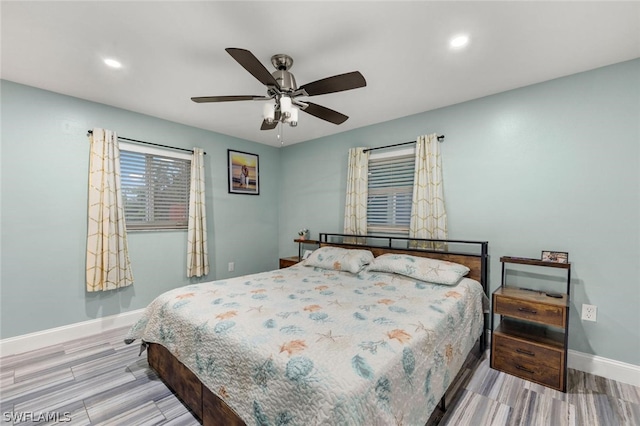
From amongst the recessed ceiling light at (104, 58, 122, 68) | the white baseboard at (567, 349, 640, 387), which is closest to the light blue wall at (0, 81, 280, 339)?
the recessed ceiling light at (104, 58, 122, 68)

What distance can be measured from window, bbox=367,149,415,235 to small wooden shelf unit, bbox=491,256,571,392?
1195 millimetres

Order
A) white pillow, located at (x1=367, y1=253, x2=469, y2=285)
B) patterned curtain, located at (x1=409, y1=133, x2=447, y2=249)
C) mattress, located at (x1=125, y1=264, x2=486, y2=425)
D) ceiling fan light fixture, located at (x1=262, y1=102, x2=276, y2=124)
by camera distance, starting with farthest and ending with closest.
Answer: patterned curtain, located at (x1=409, y1=133, x2=447, y2=249) → white pillow, located at (x1=367, y1=253, x2=469, y2=285) → ceiling fan light fixture, located at (x1=262, y1=102, x2=276, y2=124) → mattress, located at (x1=125, y1=264, x2=486, y2=425)

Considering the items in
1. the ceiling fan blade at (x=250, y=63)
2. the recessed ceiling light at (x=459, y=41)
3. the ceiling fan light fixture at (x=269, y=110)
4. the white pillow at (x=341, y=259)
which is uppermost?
the recessed ceiling light at (x=459, y=41)

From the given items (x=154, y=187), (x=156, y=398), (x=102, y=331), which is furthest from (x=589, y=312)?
(x=102, y=331)

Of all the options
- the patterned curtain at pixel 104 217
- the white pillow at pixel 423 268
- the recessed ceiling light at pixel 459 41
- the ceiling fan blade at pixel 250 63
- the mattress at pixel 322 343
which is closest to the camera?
the mattress at pixel 322 343

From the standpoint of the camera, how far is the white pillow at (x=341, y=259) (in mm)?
2947

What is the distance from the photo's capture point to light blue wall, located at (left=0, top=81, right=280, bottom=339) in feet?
8.11

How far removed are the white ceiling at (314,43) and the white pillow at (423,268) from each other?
167 cm

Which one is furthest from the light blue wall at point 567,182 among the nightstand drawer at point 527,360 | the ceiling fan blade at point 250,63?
the ceiling fan blade at point 250,63

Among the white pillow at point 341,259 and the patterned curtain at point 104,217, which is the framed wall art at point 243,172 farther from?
the white pillow at point 341,259

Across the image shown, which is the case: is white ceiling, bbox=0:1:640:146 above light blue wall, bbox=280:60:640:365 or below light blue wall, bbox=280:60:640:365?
above

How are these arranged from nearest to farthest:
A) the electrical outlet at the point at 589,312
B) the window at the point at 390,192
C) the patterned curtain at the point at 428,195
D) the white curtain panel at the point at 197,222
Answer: the electrical outlet at the point at 589,312 < the patterned curtain at the point at 428,195 < the window at the point at 390,192 < the white curtain panel at the point at 197,222

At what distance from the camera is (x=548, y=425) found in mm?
1643

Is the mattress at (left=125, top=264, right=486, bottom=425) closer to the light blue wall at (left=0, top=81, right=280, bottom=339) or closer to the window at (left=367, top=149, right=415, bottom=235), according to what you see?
the window at (left=367, top=149, right=415, bottom=235)
